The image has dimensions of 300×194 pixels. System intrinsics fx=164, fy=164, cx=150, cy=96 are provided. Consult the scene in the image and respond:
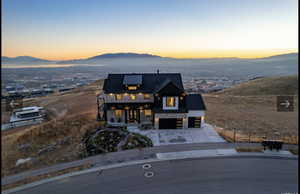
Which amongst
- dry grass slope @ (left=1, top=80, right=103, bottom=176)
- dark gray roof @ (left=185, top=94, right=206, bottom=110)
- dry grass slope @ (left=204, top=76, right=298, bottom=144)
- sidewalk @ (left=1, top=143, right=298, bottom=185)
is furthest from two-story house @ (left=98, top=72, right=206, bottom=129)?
dry grass slope @ (left=204, top=76, right=298, bottom=144)

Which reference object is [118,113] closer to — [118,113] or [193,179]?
[118,113]

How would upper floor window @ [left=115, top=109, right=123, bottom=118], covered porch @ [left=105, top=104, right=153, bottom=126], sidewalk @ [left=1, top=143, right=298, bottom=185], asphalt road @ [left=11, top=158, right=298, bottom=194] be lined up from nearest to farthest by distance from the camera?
asphalt road @ [left=11, top=158, right=298, bottom=194] → sidewalk @ [left=1, top=143, right=298, bottom=185] → covered porch @ [left=105, top=104, right=153, bottom=126] → upper floor window @ [left=115, top=109, right=123, bottom=118]

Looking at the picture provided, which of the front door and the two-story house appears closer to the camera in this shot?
the two-story house

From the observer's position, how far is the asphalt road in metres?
12.7

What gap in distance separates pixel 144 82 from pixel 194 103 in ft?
28.3

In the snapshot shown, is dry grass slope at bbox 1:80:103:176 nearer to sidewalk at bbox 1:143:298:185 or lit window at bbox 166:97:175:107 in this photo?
sidewalk at bbox 1:143:298:185

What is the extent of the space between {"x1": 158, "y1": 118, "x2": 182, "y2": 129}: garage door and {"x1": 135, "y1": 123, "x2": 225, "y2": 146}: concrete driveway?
2.15ft

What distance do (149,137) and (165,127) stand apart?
3.67 meters

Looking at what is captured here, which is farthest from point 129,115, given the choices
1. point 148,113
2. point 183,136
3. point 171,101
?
point 183,136

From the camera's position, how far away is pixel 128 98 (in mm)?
25609

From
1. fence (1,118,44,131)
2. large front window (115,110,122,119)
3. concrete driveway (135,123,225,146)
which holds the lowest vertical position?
fence (1,118,44,131)

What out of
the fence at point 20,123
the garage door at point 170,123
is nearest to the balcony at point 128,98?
the garage door at point 170,123

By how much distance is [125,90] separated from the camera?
83.5 feet

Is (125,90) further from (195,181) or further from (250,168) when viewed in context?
(250,168)
